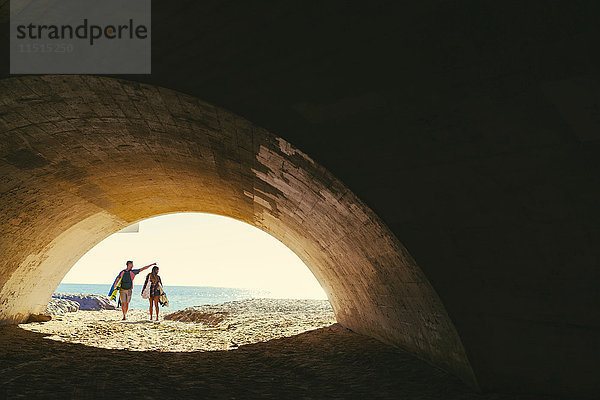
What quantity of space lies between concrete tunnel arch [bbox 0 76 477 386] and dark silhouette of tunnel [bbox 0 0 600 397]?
5 centimetres

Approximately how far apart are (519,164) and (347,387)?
2.94m

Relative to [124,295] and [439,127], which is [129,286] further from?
[439,127]

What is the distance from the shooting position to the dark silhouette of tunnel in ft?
11.0

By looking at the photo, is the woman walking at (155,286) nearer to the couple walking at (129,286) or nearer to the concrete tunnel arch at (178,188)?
the couple walking at (129,286)

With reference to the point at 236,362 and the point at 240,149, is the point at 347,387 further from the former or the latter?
the point at 240,149

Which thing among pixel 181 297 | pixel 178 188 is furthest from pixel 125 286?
pixel 181 297

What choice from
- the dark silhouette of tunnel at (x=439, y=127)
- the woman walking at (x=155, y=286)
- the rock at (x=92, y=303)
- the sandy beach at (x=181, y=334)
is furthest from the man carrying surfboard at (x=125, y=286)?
the rock at (x=92, y=303)

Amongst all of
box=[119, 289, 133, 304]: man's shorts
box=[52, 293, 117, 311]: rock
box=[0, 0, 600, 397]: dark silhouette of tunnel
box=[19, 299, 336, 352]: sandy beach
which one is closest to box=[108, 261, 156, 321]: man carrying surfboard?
box=[119, 289, 133, 304]: man's shorts

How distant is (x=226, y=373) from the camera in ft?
17.9

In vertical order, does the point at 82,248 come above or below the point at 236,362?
above

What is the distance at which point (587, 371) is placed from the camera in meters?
3.68

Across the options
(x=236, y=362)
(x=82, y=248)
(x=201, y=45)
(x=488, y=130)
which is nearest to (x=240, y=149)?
(x=201, y=45)

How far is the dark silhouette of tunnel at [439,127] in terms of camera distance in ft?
11.0

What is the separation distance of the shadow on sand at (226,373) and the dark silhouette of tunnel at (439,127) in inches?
30.1
